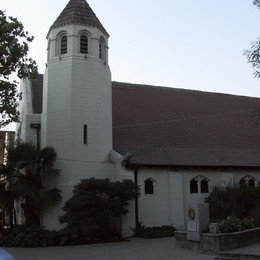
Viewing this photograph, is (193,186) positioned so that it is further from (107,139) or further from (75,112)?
(75,112)

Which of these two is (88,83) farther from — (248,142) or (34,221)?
(248,142)

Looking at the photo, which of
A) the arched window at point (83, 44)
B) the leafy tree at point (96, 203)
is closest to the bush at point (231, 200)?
the leafy tree at point (96, 203)

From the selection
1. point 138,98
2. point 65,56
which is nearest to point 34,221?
point 65,56

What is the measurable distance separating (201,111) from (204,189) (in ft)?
25.7

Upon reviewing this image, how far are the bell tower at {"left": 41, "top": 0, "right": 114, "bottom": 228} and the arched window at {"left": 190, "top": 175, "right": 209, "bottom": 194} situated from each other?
5.77m

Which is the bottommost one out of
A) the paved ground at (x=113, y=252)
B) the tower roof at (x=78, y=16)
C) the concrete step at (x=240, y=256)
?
the paved ground at (x=113, y=252)

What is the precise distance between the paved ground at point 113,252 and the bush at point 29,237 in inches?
37.0

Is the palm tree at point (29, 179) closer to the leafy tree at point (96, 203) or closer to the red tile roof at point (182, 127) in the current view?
the leafy tree at point (96, 203)

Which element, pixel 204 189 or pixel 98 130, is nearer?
→ pixel 98 130

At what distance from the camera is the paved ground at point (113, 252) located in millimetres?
13227

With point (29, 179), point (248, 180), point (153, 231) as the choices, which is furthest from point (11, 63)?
point (248, 180)

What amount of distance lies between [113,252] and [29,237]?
5129mm

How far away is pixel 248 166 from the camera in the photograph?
80.4 feet

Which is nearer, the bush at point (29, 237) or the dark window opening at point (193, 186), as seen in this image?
the bush at point (29, 237)
